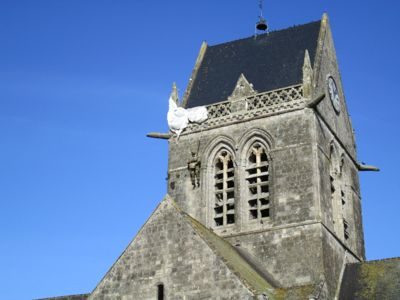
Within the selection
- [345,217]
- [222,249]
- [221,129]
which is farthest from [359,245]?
[222,249]

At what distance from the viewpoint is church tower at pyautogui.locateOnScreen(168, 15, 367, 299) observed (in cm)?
2592


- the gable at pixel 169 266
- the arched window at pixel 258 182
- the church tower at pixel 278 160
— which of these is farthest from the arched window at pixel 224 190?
the gable at pixel 169 266

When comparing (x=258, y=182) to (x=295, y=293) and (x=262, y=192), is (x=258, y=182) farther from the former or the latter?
(x=295, y=293)

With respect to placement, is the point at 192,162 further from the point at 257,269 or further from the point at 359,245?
the point at 359,245

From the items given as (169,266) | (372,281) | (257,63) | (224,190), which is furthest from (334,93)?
(169,266)

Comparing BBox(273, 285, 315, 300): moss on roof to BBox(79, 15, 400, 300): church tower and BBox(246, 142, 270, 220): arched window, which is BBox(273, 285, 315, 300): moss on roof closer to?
BBox(79, 15, 400, 300): church tower

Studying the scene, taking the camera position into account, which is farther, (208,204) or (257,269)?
(208,204)

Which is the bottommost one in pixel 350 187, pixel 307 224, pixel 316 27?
pixel 307 224

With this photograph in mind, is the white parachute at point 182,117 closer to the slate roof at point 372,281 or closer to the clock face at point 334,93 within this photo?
the clock face at point 334,93

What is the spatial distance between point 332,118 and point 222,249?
8697 mm

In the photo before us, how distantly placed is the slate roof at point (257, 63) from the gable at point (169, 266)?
808 centimetres

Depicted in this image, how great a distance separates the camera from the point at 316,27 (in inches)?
1220

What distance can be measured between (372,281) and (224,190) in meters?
5.89

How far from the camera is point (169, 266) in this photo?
72.9 ft
